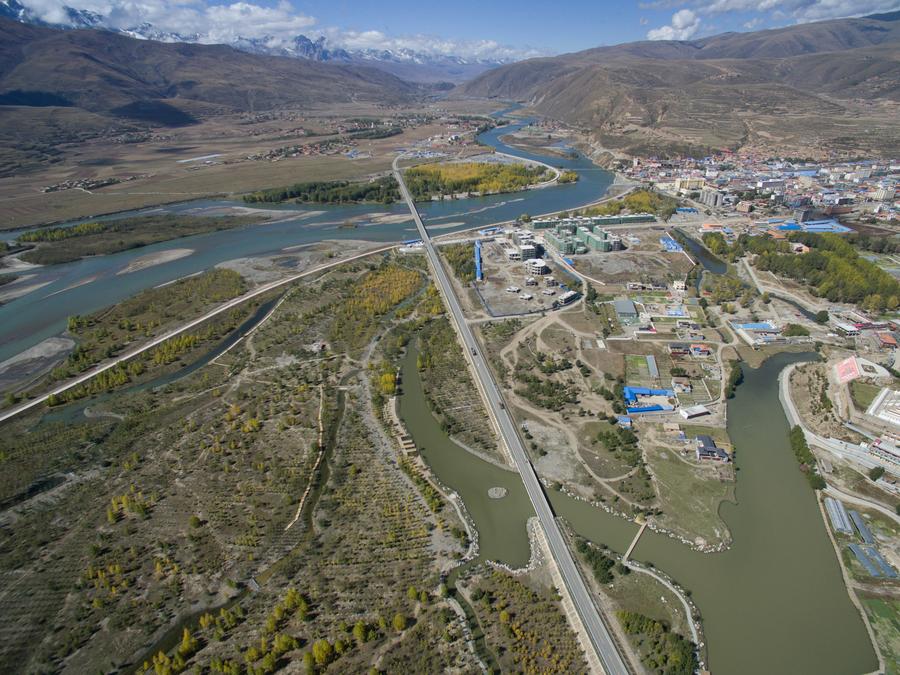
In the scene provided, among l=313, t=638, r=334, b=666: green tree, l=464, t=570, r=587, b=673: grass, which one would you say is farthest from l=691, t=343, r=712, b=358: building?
l=313, t=638, r=334, b=666: green tree

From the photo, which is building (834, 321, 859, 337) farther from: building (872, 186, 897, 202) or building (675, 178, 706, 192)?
building (675, 178, 706, 192)

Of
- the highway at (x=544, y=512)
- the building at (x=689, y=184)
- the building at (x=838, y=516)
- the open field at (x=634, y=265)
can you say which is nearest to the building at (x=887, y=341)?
the open field at (x=634, y=265)

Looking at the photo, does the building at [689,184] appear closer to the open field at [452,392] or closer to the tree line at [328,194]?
the tree line at [328,194]

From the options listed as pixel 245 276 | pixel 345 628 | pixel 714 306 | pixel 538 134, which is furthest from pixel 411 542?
pixel 538 134

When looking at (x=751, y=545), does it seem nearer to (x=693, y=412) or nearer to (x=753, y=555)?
(x=753, y=555)

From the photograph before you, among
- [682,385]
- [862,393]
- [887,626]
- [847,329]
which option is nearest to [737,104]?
[847,329]

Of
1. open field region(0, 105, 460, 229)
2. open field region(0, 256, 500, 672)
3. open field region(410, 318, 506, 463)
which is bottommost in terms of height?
open field region(0, 256, 500, 672)
